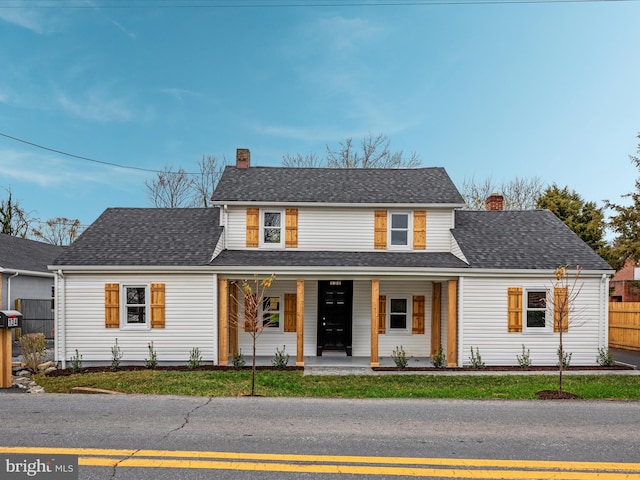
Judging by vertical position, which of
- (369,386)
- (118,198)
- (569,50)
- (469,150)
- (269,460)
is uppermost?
(569,50)

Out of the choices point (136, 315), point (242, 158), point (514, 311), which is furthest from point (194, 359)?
point (514, 311)

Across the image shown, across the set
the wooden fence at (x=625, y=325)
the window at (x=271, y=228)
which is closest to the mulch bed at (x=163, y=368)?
the window at (x=271, y=228)

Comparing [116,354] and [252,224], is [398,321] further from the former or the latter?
[116,354]

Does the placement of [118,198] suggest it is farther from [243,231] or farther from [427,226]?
[427,226]

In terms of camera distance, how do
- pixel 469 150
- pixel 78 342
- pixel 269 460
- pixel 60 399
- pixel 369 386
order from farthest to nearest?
pixel 469 150 < pixel 78 342 < pixel 369 386 < pixel 60 399 < pixel 269 460

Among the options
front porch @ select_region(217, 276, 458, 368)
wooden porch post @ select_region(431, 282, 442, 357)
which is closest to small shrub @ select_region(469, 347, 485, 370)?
front porch @ select_region(217, 276, 458, 368)

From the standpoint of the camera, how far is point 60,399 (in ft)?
25.8

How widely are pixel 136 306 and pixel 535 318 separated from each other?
12.4m

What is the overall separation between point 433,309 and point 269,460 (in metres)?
10.7

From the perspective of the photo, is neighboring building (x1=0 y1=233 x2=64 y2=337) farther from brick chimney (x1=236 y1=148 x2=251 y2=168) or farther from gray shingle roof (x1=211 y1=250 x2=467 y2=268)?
gray shingle roof (x1=211 y1=250 x2=467 y2=268)

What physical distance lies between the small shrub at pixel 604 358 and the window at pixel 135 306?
45.9 ft

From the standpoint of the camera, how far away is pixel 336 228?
14.3 metres

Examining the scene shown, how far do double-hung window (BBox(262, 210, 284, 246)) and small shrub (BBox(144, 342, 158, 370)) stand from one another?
478 cm

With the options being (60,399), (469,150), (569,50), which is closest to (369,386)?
(60,399)
